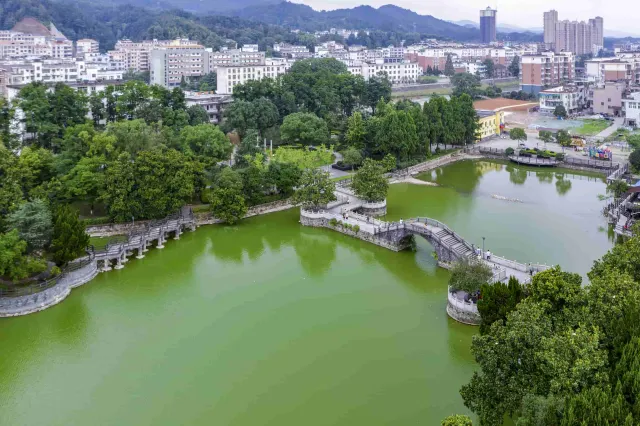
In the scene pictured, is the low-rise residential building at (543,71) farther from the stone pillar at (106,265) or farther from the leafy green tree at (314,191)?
the stone pillar at (106,265)

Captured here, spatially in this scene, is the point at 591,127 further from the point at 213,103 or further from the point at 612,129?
the point at 213,103

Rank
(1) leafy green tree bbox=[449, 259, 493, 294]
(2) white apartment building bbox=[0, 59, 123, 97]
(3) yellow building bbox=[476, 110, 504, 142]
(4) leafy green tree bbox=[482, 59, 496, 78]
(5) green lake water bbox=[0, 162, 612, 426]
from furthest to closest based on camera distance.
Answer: (4) leafy green tree bbox=[482, 59, 496, 78], (2) white apartment building bbox=[0, 59, 123, 97], (3) yellow building bbox=[476, 110, 504, 142], (1) leafy green tree bbox=[449, 259, 493, 294], (5) green lake water bbox=[0, 162, 612, 426]

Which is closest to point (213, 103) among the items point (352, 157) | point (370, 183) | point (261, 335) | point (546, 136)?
point (352, 157)

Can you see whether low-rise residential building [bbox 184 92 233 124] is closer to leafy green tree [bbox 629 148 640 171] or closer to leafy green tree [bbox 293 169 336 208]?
leafy green tree [bbox 293 169 336 208]

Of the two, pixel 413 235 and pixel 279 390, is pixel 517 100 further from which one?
pixel 279 390

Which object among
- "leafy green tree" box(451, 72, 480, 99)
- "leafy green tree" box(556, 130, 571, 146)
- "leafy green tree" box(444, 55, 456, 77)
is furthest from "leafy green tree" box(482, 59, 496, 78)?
"leafy green tree" box(556, 130, 571, 146)

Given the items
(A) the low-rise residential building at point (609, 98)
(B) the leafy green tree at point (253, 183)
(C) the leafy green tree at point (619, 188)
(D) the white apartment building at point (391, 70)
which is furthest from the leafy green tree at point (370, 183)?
(D) the white apartment building at point (391, 70)
